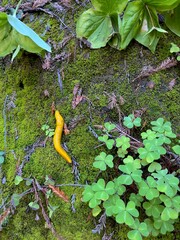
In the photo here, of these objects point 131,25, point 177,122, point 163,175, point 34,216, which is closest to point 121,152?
point 163,175

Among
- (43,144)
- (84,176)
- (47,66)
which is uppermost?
(47,66)

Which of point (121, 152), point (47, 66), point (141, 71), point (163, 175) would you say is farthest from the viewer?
point (47, 66)

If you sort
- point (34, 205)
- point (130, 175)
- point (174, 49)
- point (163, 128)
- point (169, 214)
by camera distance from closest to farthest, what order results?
point (169, 214) → point (130, 175) → point (163, 128) → point (34, 205) → point (174, 49)

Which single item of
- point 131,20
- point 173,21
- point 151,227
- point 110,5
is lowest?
point 151,227

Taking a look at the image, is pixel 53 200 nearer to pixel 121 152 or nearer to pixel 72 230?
pixel 72 230

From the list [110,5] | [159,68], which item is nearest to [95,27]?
[110,5]

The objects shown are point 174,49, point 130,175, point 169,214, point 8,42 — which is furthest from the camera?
point 8,42

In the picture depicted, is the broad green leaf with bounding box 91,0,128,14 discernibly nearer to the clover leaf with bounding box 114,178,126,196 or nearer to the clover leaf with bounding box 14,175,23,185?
the clover leaf with bounding box 114,178,126,196

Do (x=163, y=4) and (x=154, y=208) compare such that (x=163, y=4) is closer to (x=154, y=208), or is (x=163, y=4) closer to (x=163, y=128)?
(x=163, y=128)
